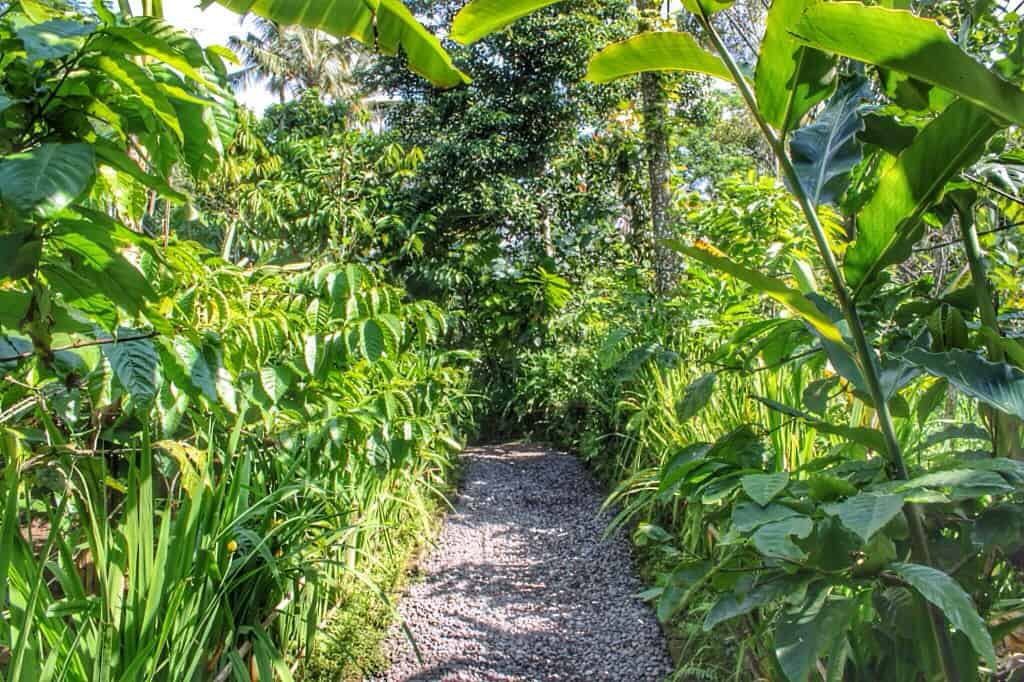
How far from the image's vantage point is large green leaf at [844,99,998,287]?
Answer: 0.97m

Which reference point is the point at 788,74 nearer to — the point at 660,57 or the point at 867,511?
the point at 660,57

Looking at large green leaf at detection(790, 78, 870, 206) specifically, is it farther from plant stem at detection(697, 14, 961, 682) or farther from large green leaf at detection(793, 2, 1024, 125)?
large green leaf at detection(793, 2, 1024, 125)

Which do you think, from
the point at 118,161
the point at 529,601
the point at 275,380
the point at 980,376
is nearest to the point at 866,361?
the point at 980,376

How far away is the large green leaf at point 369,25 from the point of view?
162 centimetres

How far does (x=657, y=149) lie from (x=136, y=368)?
5.99 meters

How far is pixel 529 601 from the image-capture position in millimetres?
3561

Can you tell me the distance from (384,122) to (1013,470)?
10432 mm

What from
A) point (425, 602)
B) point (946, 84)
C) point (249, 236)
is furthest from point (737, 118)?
point (946, 84)

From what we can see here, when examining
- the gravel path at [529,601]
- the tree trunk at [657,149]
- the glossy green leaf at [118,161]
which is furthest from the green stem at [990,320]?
the tree trunk at [657,149]

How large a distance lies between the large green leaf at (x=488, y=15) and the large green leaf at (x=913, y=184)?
657 mm

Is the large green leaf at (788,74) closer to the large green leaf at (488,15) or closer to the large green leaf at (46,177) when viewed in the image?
the large green leaf at (488,15)

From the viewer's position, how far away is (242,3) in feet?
5.21

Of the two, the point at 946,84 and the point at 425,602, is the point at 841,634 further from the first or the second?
the point at 425,602

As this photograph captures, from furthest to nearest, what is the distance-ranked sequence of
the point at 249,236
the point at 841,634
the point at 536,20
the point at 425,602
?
the point at 536,20 → the point at 249,236 → the point at 425,602 → the point at 841,634
